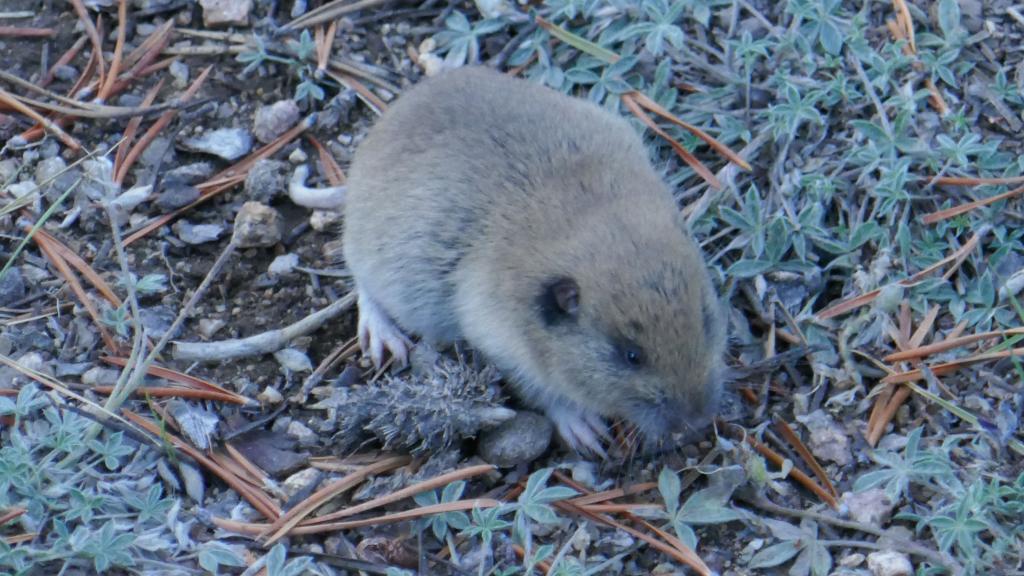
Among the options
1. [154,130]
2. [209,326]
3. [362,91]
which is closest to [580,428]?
[209,326]

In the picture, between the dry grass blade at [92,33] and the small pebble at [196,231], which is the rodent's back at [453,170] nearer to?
the small pebble at [196,231]

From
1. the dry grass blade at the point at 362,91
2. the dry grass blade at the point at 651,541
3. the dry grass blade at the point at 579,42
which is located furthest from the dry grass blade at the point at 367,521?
the dry grass blade at the point at 579,42

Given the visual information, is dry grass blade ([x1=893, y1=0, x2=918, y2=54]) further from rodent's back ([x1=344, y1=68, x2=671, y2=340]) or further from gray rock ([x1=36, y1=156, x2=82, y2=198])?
gray rock ([x1=36, y1=156, x2=82, y2=198])

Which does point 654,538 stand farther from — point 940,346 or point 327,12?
point 327,12

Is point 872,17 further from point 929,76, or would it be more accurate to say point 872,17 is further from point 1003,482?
point 1003,482

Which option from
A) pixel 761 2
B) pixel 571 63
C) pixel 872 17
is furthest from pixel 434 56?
pixel 872 17

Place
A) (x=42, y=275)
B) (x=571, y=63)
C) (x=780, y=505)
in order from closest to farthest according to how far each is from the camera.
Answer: (x=780, y=505), (x=42, y=275), (x=571, y=63)
